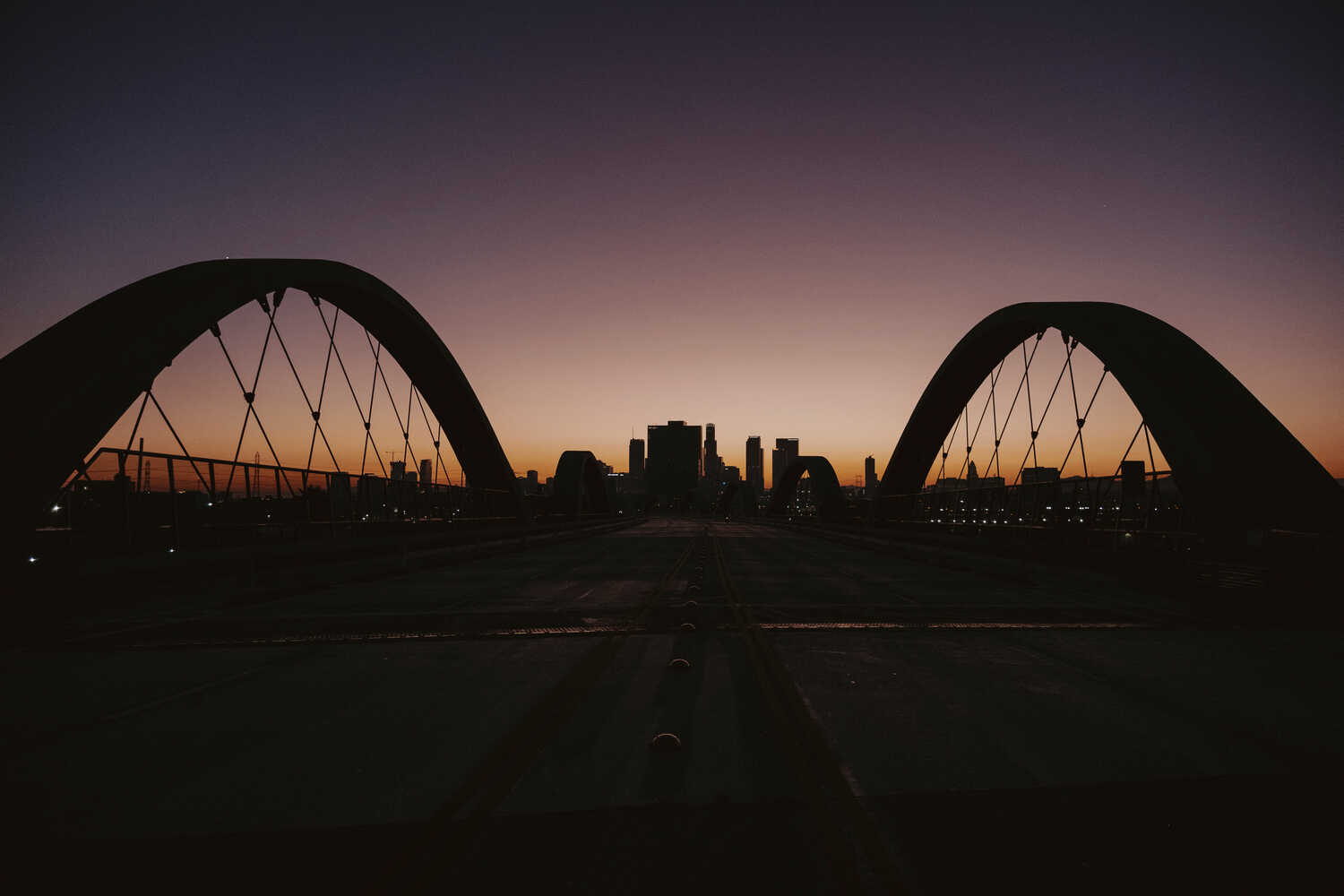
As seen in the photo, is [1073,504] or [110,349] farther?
[1073,504]

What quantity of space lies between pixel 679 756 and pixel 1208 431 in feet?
53.1

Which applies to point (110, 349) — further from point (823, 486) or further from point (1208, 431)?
point (823, 486)

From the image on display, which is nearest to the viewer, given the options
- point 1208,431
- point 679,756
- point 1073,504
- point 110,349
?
point 679,756

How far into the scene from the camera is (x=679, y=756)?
467 centimetres

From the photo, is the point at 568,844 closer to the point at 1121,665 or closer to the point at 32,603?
the point at 1121,665

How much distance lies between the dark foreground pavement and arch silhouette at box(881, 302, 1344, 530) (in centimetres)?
604

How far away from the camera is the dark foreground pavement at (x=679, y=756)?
10.7ft

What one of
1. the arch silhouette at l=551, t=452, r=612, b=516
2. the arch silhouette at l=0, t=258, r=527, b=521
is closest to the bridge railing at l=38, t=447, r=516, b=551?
the arch silhouette at l=0, t=258, r=527, b=521

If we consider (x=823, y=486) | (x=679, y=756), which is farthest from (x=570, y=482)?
(x=679, y=756)

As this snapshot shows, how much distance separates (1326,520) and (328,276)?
26.0 metres

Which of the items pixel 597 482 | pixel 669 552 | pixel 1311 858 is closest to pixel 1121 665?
pixel 1311 858

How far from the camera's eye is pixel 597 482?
83.4 m

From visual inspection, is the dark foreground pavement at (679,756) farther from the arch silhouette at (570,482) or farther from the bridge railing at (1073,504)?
the arch silhouette at (570,482)

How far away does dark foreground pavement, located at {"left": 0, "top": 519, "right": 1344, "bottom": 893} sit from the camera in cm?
327
